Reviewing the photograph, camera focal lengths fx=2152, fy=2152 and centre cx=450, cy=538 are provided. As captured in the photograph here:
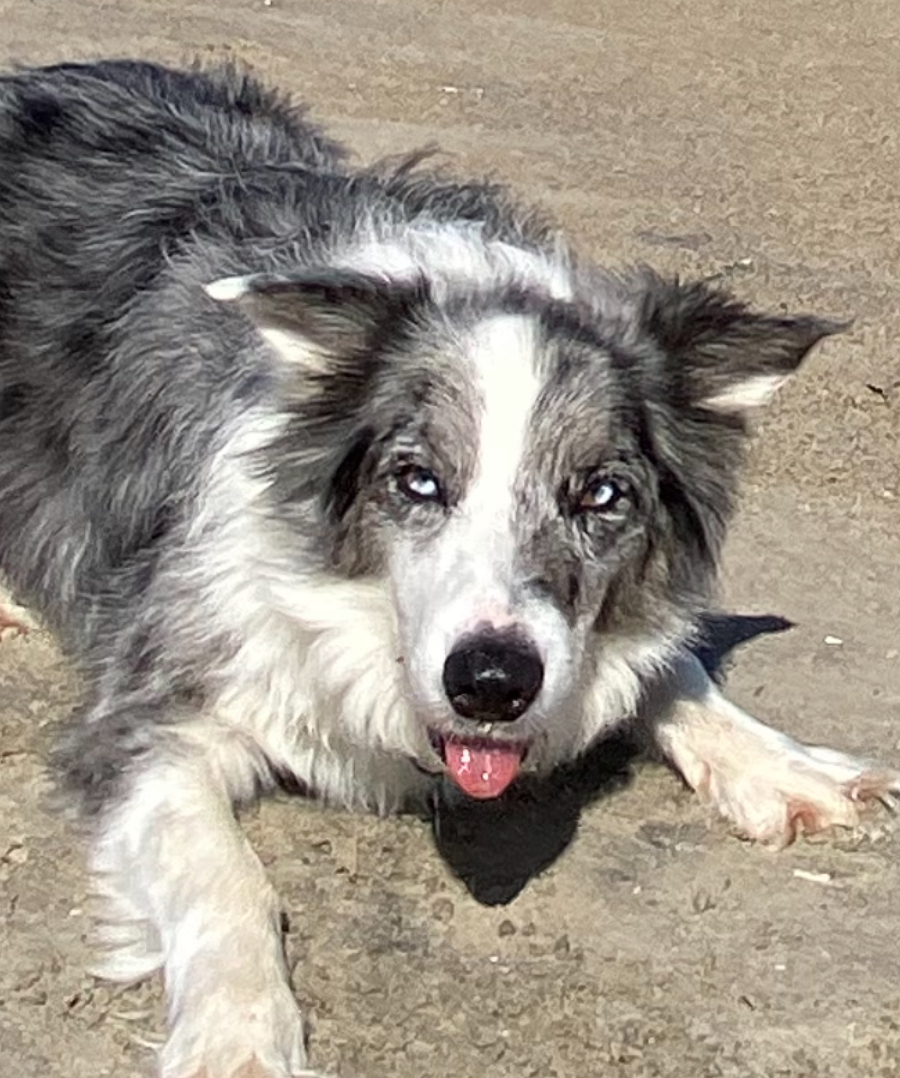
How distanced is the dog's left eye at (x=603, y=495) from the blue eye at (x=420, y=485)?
0.31 meters

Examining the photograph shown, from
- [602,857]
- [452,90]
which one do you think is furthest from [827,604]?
[452,90]

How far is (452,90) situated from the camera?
10469 mm

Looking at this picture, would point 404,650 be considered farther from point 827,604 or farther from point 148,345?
point 827,604

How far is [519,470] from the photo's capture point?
450cm

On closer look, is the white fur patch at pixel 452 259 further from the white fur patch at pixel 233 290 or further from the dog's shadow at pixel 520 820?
the dog's shadow at pixel 520 820

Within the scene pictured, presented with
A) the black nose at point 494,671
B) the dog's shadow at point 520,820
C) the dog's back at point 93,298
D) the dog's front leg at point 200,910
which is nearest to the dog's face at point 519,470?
the black nose at point 494,671

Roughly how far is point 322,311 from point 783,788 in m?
1.72

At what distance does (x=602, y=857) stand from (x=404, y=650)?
950 mm

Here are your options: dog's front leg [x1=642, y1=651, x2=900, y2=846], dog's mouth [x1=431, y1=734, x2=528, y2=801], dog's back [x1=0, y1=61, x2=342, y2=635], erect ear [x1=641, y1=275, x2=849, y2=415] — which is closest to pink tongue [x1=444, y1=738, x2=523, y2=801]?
dog's mouth [x1=431, y1=734, x2=528, y2=801]

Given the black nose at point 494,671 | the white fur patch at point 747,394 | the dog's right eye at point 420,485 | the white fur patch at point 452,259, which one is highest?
the white fur patch at point 452,259

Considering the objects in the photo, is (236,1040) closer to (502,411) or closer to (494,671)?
(494,671)

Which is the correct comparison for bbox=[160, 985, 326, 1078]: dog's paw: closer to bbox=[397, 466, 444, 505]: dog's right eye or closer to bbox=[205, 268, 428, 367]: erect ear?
bbox=[397, 466, 444, 505]: dog's right eye

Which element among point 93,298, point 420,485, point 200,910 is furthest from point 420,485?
point 93,298

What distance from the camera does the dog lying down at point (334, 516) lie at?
4.51m
